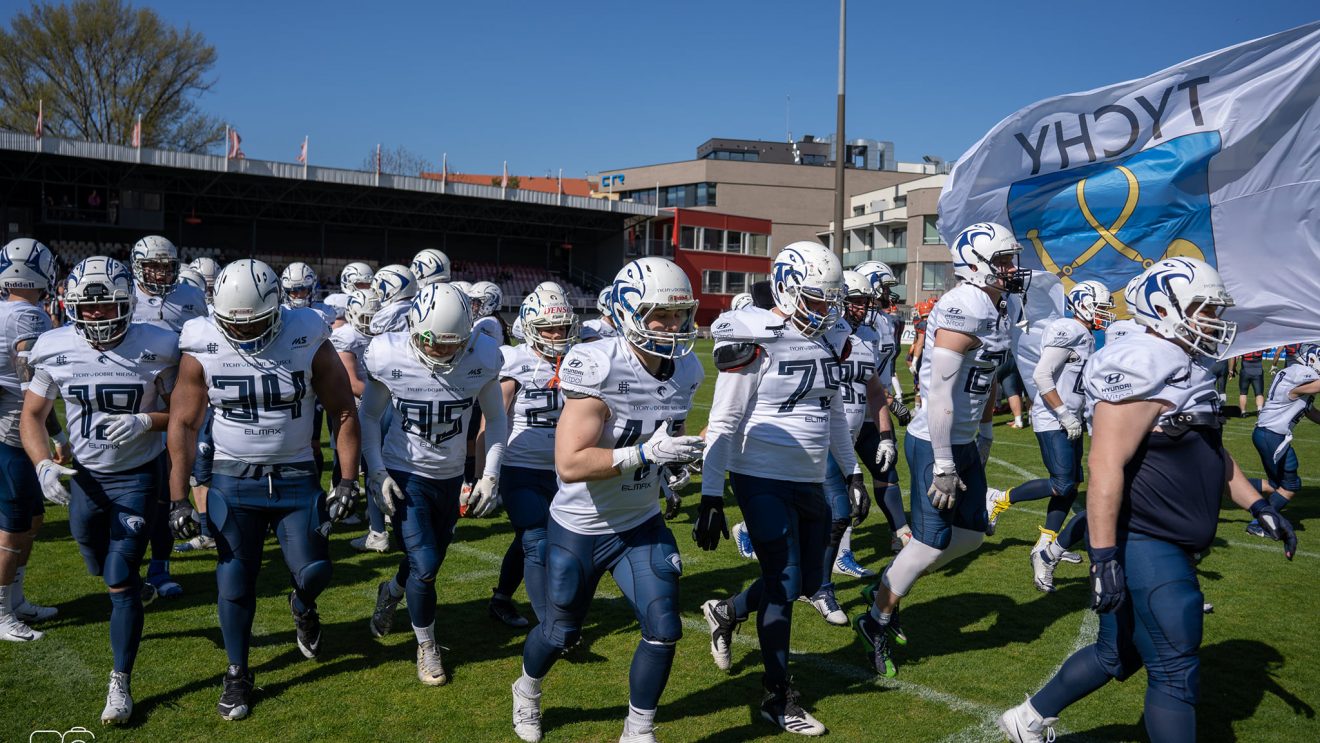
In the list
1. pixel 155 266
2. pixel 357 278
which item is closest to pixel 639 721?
pixel 155 266

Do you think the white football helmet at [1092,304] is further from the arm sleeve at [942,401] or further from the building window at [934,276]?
the building window at [934,276]

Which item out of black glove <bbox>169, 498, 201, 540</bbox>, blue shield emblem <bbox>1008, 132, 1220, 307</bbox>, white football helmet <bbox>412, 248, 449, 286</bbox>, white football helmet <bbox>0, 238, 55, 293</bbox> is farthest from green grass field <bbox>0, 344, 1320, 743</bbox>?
white football helmet <bbox>412, 248, 449, 286</bbox>

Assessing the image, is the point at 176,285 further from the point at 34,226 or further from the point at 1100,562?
the point at 34,226

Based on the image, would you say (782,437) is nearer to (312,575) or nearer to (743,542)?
(312,575)

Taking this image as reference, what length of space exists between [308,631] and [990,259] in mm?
4469

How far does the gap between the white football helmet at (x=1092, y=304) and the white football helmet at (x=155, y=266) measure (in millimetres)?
7260

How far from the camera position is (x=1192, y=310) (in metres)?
3.70

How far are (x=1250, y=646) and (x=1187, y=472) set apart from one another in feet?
9.78

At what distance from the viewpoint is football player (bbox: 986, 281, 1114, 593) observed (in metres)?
7.11

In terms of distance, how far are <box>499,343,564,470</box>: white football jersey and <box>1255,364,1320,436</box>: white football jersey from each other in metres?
7.71

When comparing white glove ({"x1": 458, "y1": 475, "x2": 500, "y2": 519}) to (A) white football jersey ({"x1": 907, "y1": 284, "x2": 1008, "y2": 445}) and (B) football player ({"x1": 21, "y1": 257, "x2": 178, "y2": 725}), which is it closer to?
(B) football player ({"x1": 21, "y1": 257, "x2": 178, "y2": 725})

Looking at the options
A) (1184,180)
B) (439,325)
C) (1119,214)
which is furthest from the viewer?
(1119,214)

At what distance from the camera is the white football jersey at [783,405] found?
472 cm

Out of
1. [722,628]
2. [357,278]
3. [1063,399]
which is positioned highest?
[357,278]
